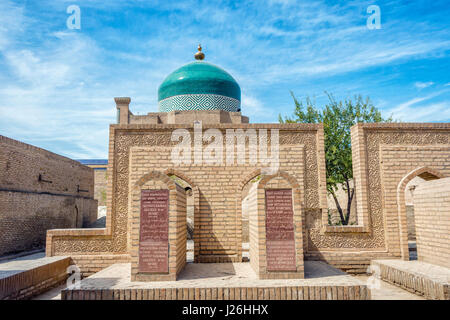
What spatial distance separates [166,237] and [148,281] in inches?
28.7

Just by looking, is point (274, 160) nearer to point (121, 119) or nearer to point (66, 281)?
point (66, 281)

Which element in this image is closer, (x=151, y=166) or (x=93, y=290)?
(x=93, y=290)

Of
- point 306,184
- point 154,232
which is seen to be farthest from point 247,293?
point 306,184

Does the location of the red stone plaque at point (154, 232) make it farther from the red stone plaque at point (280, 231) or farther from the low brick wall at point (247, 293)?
the red stone plaque at point (280, 231)

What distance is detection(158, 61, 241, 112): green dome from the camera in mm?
17453

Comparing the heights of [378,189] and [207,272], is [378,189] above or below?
above

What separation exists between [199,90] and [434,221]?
44.2ft

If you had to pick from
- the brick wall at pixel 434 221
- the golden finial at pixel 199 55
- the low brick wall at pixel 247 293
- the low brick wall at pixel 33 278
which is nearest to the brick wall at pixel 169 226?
the low brick wall at pixel 247 293

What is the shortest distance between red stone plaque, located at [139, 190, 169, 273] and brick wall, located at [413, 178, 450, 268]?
5144 mm

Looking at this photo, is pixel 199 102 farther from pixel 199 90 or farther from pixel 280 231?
pixel 280 231

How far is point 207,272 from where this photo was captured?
580cm

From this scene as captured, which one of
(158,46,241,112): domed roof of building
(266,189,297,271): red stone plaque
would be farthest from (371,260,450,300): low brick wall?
(158,46,241,112): domed roof of building

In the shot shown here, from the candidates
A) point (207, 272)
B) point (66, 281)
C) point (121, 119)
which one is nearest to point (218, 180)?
point (207, 272)

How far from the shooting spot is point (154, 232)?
5301 millimetres
